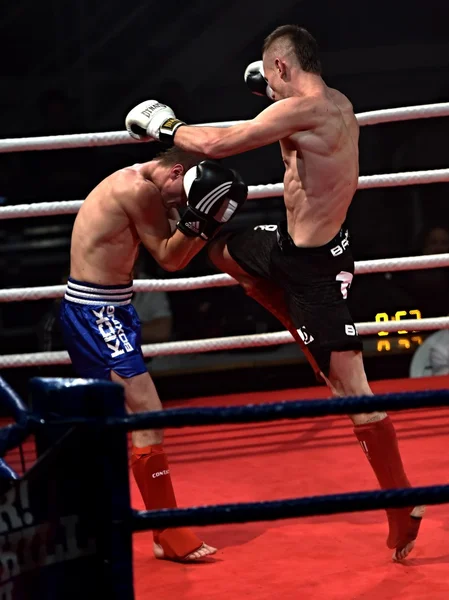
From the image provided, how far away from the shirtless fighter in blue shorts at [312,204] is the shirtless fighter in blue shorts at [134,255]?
0.11m

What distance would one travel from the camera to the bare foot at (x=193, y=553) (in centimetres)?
246

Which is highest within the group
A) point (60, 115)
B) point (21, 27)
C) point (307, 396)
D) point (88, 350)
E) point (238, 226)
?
point (21, 27)

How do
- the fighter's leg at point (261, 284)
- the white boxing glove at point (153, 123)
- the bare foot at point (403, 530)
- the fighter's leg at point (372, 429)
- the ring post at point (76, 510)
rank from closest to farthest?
1. the ring post at point (76, 510)
2. the bare foot at point (403, 530)
3. the fighter's leg at point (372, 429)
4. the white boxing glove at point (153, 123)
5. the fighter's leg at point (261, 284)

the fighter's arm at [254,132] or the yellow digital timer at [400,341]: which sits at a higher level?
the fighter's arm at [254,132]

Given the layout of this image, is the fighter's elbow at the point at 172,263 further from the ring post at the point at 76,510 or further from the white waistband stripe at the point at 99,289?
the ring post at the point at 76,510

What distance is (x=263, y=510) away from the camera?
137cm

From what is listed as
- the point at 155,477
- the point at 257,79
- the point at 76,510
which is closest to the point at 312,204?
the point at 257,79

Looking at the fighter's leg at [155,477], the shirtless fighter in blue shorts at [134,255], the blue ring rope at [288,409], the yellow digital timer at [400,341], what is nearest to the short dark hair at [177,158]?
the shirtless fighter in blue shorts at [134,255]

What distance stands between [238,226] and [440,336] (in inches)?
46.7

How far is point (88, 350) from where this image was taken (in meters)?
2.66

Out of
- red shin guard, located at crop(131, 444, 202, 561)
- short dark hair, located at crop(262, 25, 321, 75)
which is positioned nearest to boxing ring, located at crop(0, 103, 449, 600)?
red shin guard, located at crop(131, 444, 202, 561)

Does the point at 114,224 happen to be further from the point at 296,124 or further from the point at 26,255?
the point at 26,255

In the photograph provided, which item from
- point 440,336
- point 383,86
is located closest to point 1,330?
point 440,336

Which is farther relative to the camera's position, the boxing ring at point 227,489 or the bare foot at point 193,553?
the bare foot at point 193,553
